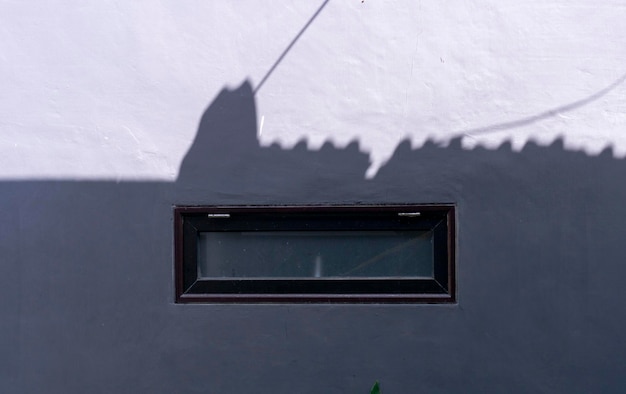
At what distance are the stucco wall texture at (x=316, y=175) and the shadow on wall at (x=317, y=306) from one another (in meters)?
0.01

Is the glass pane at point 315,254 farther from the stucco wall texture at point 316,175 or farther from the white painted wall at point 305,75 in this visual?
the white painted wall at point 305,75

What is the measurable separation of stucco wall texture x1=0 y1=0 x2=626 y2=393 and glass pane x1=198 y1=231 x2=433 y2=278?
229 millimetres

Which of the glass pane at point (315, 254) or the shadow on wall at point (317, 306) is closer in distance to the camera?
the shadow on wall at point (317, 306)

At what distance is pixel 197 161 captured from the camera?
4164 mm

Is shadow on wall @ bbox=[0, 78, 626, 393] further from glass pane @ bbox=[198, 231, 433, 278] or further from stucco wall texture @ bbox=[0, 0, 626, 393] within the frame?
glass pane @ bbox=[198, 231, 433, 278]

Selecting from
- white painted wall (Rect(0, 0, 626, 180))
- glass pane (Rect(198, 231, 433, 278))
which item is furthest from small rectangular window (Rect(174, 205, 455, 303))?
white painted wall (Rect(0, 0, 626, 180))

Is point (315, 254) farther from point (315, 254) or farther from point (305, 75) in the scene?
point (305, 75)

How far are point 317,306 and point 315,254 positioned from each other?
0.34 meters

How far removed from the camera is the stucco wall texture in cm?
407

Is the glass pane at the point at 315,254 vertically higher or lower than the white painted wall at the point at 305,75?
lower

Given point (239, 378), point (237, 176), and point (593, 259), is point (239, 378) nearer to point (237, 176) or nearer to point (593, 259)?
point (237, 176)

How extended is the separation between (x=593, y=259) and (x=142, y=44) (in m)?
3.13

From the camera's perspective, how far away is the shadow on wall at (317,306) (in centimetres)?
406

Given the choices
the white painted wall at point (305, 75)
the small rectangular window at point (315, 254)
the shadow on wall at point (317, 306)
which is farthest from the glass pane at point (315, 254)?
the white painted wall at point (305, 75)
